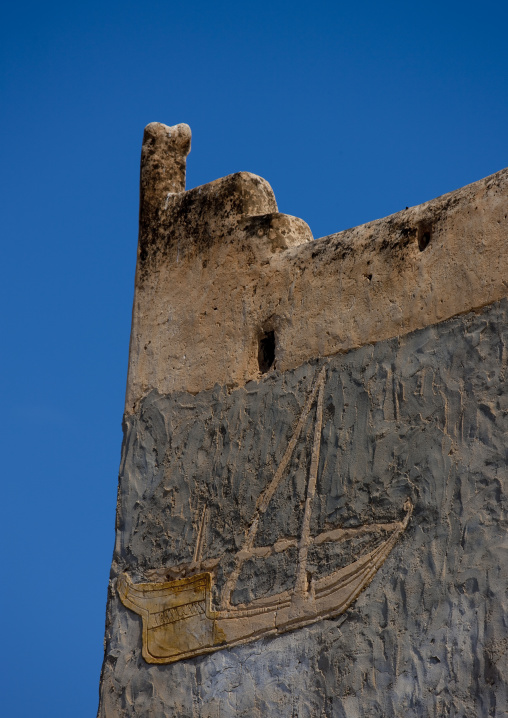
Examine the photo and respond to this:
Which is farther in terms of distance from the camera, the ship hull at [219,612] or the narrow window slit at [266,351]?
the narrow window slit at [266,351]

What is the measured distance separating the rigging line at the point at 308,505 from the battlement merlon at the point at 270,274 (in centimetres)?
29

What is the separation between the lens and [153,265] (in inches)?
260

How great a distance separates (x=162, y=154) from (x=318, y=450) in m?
2.31

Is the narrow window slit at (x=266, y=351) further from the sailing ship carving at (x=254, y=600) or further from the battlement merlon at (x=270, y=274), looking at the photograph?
the sailing ship carving at (x=254, y=600)

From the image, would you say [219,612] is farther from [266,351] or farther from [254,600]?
[266,351]

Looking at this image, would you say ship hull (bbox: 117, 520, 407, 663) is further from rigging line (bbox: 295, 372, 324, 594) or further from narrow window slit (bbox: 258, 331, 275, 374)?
narrow window slit (bbox: 258, 331, 275, 374)

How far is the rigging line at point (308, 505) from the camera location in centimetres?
528

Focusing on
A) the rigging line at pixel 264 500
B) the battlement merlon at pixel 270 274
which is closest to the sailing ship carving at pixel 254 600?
the rigging line at pixel 264 500

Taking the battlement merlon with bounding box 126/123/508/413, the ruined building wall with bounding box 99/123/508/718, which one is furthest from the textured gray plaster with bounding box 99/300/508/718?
the battlement merlon with bounding box 126/123/508/413

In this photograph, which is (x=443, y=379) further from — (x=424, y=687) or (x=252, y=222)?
(x=252, y=222)

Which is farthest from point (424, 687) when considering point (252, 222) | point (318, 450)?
point (252, 222)

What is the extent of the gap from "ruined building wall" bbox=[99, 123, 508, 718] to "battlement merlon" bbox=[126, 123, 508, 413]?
0.03 feet

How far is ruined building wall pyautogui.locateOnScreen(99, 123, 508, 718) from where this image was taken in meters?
4.77

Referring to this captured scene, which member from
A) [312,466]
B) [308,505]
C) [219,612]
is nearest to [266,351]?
[312,466]
